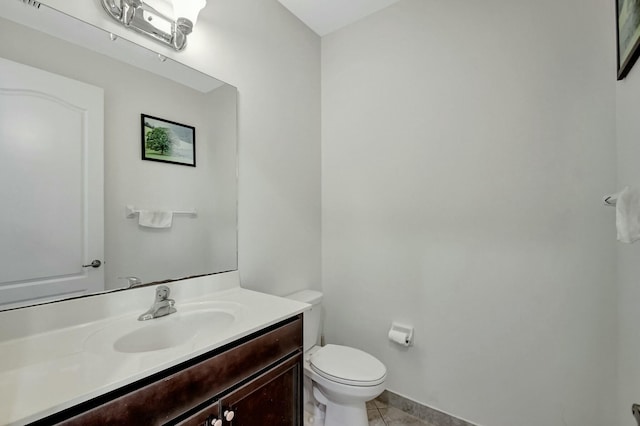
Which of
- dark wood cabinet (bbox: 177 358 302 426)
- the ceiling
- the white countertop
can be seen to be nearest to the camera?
the white countertop

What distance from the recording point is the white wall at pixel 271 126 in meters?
1.47

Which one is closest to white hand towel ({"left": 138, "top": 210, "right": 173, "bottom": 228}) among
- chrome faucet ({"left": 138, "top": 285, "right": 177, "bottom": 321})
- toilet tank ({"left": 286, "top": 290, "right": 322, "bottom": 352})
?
chrome faucet ({"left": 138, "top": 285, "right": 177, "bottom": 321})

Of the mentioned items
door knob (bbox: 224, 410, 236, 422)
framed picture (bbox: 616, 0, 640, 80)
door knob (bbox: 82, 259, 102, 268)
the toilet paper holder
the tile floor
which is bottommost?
the tile floor

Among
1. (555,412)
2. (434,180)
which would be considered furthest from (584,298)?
(434,180)

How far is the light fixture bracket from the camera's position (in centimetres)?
107

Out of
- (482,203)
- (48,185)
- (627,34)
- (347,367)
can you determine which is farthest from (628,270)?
(48,185)

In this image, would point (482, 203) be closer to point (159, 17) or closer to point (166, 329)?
point (166, 329)

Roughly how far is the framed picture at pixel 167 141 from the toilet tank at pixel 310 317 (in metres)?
1.07

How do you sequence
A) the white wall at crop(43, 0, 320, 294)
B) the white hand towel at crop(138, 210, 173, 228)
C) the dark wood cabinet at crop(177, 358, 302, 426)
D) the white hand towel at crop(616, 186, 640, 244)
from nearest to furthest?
the white hand towel at crop(616, 186, 640, 244) → the dark wood cabinet at crop(177, 358, 302, 426) → the white hand towel at crop(138, 210, 173, 228) → the white wall at crop(43, 0, 320, 294)

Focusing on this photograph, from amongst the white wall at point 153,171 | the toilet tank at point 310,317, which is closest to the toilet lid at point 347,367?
the toilet tank at point 310,317

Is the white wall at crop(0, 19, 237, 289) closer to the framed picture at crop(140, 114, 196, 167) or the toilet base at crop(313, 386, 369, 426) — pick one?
the framed picture at crop(140, 114, 196, 167)

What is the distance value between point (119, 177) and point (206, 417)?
957mm

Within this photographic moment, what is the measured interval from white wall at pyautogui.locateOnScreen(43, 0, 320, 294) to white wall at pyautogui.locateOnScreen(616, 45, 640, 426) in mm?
1589

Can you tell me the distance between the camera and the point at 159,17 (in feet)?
3.88
